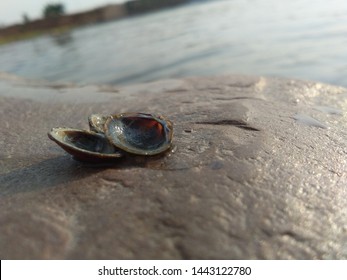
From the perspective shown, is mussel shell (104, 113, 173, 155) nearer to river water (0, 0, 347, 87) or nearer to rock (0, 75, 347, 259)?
rock (0, 75, 347, 259)

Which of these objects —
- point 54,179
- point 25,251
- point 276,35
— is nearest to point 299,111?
point 54,179

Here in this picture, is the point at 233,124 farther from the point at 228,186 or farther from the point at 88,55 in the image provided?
the point at 88,55

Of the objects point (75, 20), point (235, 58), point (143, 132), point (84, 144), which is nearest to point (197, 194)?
point (143, 132)

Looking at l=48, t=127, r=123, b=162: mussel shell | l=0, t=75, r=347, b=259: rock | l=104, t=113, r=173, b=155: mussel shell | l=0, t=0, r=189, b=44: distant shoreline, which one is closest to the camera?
l=0, t=75, r=347, b=259: rock

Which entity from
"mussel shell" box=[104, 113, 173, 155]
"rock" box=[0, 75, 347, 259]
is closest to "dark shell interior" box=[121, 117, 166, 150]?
"mussel shell" box=[104, 113, 173, 155]

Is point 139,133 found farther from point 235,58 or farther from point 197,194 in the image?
point 235,58

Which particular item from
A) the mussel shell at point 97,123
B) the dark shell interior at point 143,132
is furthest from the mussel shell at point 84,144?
the dark shell interior at point 143,132
